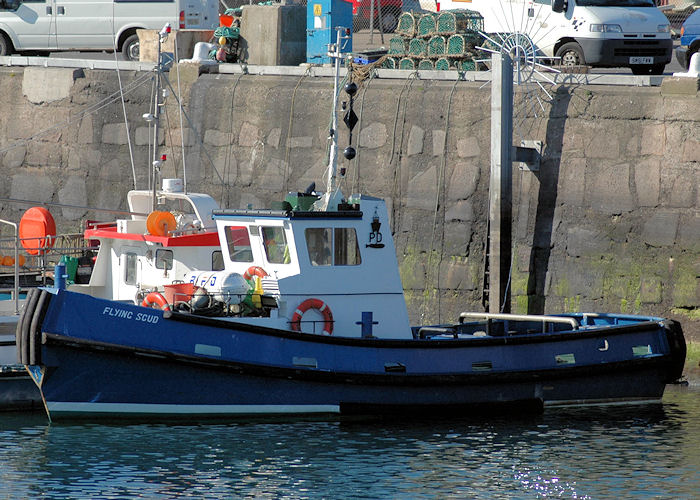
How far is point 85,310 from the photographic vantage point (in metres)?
13.4

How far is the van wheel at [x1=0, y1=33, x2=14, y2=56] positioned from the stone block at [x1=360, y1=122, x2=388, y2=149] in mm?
7835

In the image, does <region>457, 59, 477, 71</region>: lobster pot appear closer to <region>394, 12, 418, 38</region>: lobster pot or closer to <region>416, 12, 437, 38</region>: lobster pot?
<region>416, 12, 437, 38</region>: lobster pot

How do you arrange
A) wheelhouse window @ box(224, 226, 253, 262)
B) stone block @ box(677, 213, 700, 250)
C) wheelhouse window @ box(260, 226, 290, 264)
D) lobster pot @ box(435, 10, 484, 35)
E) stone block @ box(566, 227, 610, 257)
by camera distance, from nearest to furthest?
wheelhouse window @ box(260, 226, 290, 264), wheelhouse window @ box(224, 226, 253, 262), stone block @ box(677, 213, 700, 250), stone block @ box(566, 227, 610, 257), lobster pot @ box(435, 10, 484, 35)

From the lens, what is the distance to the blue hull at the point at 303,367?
1346 cm

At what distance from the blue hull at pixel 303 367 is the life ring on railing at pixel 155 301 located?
842 millimetres

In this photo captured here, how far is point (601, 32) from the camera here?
19.4 metres

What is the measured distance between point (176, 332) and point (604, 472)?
4.44 metres

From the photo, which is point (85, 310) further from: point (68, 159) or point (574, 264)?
point (68, 159)

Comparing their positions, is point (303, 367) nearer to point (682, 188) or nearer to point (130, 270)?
point (130, 270)

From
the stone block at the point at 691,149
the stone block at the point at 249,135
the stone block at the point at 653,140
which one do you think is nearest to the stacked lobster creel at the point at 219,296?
the stone block at the point at 249,135

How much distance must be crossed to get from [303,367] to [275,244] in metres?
1.47

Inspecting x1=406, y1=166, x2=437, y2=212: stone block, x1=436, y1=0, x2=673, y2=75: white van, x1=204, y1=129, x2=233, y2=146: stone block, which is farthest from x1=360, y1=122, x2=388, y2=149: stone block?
x1=436, y1=0, x2=673, y2=75: white van

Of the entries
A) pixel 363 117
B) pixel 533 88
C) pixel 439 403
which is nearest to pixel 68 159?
pixel 363 117

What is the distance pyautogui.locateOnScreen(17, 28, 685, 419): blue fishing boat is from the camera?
13523mm
